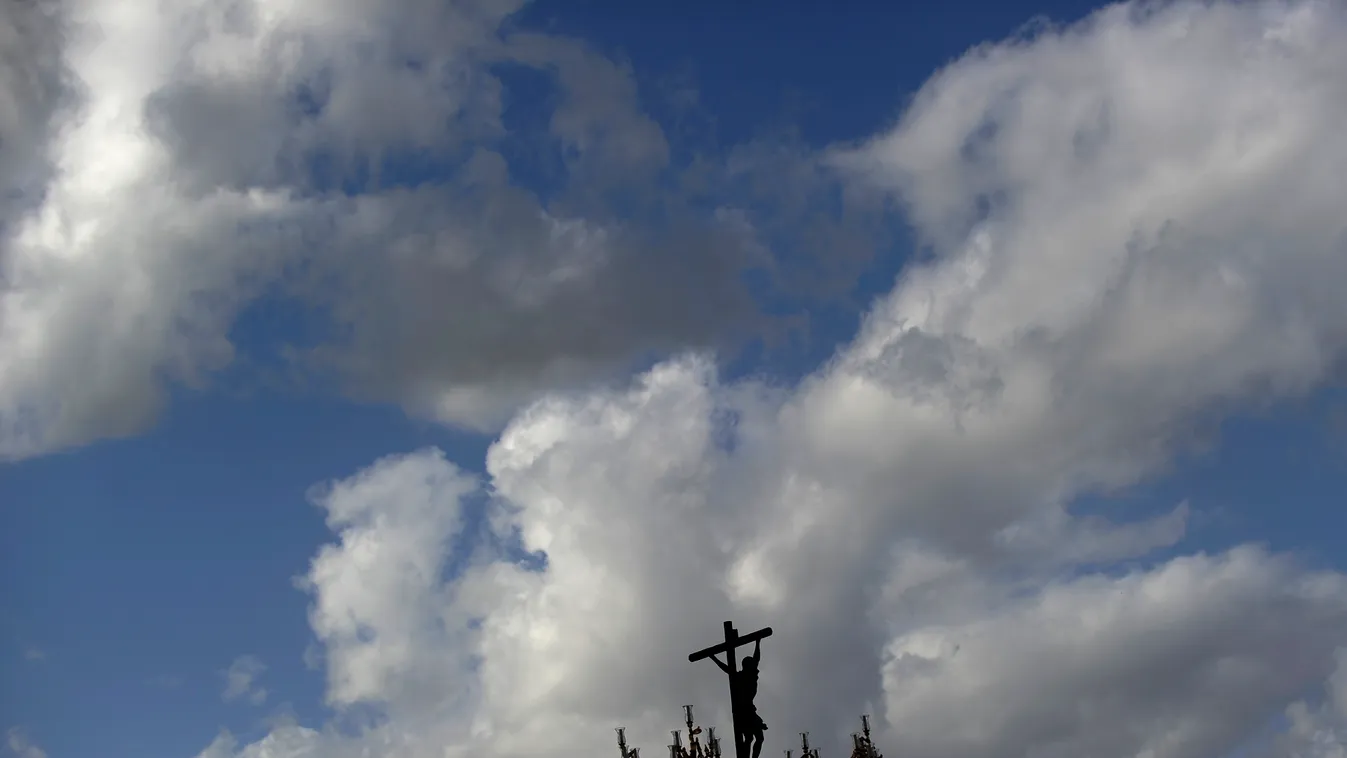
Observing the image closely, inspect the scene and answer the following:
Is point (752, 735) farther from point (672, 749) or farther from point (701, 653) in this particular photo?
point (672, 749)

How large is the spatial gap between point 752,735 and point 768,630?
64.5 inches

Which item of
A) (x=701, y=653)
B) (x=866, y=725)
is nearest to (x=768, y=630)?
(x=701, y=653)

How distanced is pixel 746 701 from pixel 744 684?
285 mm

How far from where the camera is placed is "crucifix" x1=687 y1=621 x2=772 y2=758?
19797mm

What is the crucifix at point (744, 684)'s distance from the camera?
19.8m

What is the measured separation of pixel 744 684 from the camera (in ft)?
66.5

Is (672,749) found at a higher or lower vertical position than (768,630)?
higher

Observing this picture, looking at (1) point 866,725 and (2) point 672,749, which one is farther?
(1) point 866,725

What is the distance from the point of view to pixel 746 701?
65.9 ft

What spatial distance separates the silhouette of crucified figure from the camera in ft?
65.0

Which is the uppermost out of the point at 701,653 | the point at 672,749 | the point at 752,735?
the point at 672,749

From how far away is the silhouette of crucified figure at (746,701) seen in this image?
19.8 m

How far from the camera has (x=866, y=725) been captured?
138ft

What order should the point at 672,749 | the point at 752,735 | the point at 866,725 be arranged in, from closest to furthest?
the point at 752,735 < the point at 672,749 < the point at 866,725
